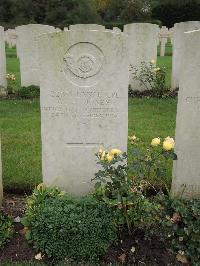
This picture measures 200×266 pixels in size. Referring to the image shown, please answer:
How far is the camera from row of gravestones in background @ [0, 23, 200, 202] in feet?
13.6

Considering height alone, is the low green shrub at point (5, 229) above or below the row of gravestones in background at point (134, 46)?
below

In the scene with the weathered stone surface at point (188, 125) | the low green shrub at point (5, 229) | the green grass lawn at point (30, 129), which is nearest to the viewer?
the low green shrub at point (5, 229)

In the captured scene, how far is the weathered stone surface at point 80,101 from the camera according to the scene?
163 inches

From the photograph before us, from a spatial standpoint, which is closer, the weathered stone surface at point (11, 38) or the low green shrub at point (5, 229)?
the low green shrub at point (5, 229)

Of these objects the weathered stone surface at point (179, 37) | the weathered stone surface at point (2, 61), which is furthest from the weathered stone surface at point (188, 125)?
the weathered stone surface at point (2, 61)

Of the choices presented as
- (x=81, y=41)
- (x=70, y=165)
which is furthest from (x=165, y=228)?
(x=81, y=41)

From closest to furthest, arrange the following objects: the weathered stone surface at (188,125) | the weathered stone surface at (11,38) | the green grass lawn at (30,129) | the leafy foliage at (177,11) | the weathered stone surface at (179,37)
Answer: the weathered stone surface at (188,125) → the green grass lawn at (30,129) → the weathered stone surface at (179,37) → the weathered stone surface at (11,38) → the leafy foliage at (177,11)

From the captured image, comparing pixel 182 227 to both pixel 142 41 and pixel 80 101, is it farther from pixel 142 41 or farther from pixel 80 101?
pixel 142 41

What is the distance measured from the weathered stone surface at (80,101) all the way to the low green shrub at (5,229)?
0.64m

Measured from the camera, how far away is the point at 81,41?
13.5 ft

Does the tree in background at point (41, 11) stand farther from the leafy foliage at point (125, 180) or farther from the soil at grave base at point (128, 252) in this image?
the soil at grave base at point (128, 252)

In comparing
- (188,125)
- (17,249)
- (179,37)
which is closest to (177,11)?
(179,37)

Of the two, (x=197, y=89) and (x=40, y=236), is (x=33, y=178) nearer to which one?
(x=40, y=236)

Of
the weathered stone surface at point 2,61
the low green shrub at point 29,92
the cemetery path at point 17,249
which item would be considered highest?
the weathered stone surface at point 2,61
